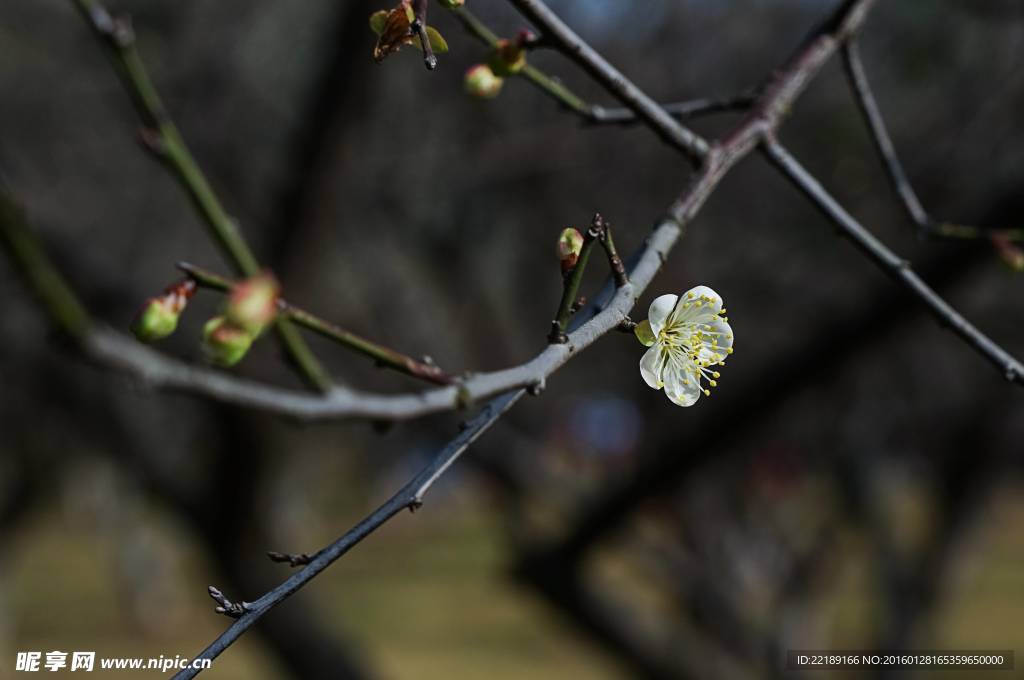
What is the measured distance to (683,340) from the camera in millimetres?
1264

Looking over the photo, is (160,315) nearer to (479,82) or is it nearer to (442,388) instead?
(442,388)

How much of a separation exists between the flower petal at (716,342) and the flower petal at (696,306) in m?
0.01

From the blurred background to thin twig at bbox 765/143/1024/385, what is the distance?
110cm

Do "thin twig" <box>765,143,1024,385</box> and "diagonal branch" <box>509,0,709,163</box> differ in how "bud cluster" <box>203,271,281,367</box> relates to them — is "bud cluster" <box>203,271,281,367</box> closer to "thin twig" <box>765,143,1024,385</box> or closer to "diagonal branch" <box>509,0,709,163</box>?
"diagonal branch" <box>509,0,709,163</box>

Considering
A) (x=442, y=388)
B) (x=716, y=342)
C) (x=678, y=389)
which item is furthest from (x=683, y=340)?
(x=442, y=388)

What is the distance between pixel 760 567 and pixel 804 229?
240 centimetres

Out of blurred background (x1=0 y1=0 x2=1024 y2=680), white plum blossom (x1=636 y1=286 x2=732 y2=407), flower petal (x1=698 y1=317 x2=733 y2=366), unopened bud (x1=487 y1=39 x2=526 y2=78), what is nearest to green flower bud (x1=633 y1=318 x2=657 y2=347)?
white plum blossom (x1=636 y1=286 x2=732 y2=407)

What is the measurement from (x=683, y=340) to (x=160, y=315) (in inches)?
25.0

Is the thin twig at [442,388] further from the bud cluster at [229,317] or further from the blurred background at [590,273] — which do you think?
the blurred background at [590,273]

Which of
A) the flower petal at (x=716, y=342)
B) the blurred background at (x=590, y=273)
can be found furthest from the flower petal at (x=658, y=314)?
the blurred background at (x=590, y=273)

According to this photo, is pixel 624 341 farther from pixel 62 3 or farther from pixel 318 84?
pixel 62 3

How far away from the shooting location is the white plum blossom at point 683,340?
3.37 feet

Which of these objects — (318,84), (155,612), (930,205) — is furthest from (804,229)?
(155,612)

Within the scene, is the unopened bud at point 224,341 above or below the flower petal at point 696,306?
below
